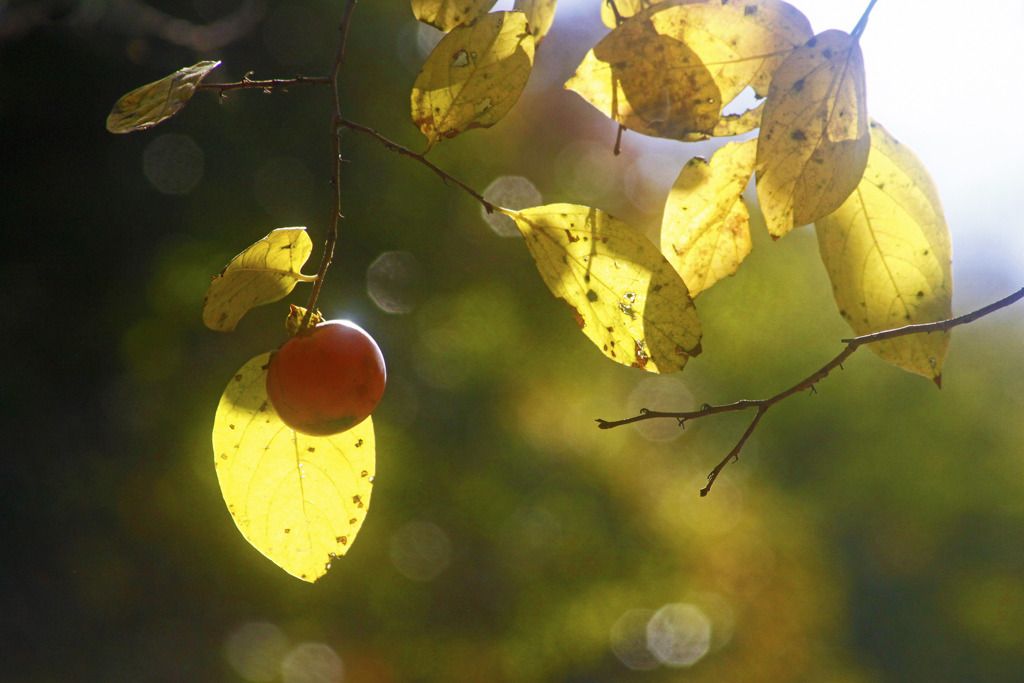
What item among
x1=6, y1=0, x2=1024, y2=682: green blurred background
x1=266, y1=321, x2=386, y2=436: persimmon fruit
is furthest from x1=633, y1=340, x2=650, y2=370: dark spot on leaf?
x1=6, y1=0, x2=1024, y2=682: green blurred background

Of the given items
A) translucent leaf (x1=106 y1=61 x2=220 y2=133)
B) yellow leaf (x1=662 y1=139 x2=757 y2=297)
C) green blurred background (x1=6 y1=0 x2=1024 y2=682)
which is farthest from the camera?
green blurred background (x1=6 y1=0 x2=1024 y2=682)

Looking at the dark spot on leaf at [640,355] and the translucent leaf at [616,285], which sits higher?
the translucent leaf at [616,285]

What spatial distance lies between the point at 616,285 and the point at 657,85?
156mm

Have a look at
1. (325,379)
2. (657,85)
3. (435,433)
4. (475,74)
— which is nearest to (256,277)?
(325,379)

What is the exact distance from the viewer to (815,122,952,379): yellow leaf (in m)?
0.51

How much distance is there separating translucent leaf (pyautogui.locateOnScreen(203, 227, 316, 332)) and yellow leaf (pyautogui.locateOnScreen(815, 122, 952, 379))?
1.42 ft

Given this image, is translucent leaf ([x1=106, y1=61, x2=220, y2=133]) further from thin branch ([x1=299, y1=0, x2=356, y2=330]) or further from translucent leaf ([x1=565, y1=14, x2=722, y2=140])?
translucent leaf ([x1=565, y1=14, x2=722, y2=140])

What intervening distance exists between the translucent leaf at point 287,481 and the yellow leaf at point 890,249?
0.42 meters

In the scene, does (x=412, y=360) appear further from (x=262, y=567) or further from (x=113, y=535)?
(x=113, y=535)

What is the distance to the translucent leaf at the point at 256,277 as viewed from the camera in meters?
0.50

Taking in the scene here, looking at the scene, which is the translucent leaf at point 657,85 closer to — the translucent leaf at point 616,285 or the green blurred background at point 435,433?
the translucent leaf at point 616,285

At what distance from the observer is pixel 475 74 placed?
1.58 ft

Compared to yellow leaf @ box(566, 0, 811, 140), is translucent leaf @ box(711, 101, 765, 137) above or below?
below

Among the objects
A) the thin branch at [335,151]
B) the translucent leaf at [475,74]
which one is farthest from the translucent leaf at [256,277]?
the translucent leaf at [475,74]
